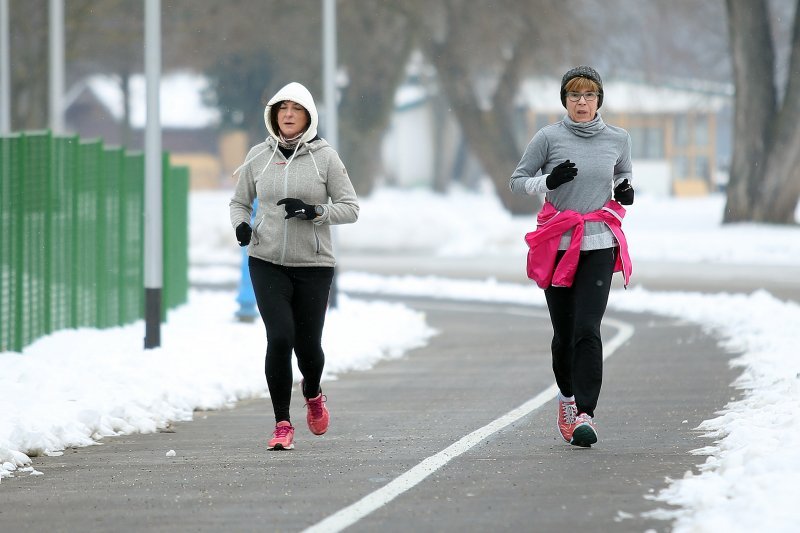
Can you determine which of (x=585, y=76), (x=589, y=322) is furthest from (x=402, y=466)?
(x=585, y=76)

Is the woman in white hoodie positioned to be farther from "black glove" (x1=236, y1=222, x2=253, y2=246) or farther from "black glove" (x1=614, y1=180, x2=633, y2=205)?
"black glove" (x1=614, y1=180, x2=633, y2=205)

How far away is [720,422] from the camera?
9.48m

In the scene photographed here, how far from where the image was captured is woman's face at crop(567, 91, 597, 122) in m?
8.71

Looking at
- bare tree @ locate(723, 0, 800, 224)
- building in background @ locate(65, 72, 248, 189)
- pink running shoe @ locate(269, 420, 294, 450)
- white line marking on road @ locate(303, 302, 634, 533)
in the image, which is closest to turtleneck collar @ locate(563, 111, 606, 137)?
white line marking on road @ locate(303, 302, 634, 533)

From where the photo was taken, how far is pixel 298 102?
8.86 meters

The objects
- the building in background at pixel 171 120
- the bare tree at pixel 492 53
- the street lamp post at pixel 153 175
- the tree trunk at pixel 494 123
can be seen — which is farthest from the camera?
the building in background at pixel 171 120

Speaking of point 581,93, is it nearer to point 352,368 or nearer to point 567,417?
point 567,417

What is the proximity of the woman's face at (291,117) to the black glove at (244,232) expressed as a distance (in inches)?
21.1

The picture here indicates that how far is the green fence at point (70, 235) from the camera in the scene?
1327cm

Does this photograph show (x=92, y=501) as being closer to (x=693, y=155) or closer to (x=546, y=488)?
(x=546, y=488)

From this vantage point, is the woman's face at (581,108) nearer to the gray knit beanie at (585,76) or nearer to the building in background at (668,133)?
the gray knit beanie at (585,76)

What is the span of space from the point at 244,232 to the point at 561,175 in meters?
1.57

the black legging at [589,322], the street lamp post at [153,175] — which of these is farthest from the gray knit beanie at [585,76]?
the street lamp post at [153,175]

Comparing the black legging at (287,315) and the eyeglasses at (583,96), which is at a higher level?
the eyeglasses at (583,96)
